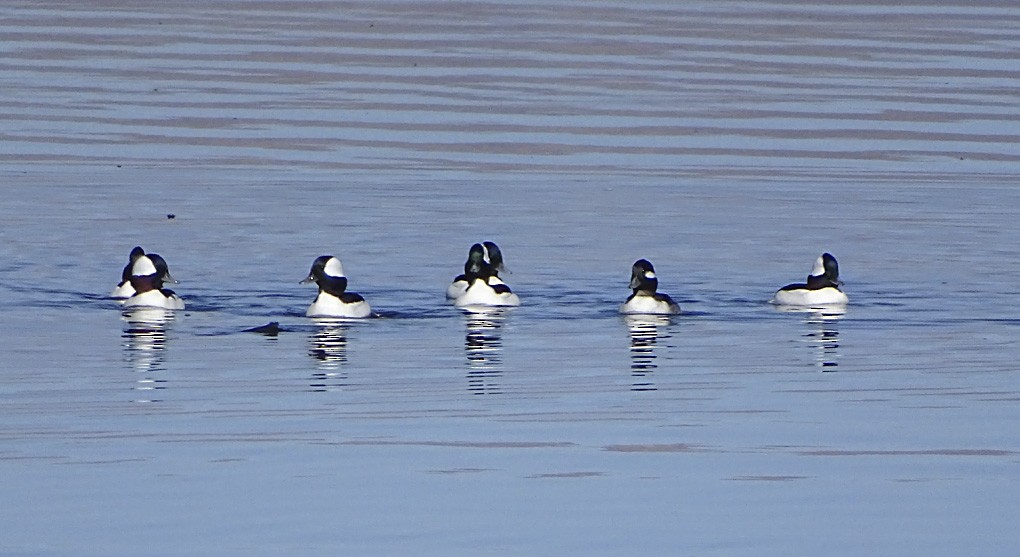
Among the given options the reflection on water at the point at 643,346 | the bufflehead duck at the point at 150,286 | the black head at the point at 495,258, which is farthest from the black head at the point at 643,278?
the bufflehead duck at the point at 150,286

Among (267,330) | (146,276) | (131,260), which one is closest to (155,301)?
(146,276)

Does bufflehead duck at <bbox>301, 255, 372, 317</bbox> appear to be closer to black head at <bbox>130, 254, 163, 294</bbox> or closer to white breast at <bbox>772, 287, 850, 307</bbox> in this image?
black head at <bbox>130, 254, 163, 294</bbox>

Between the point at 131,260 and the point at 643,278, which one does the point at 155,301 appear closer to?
the point at 131,260

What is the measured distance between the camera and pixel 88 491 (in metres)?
10.2

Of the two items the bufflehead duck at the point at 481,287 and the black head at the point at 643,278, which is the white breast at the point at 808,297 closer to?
the black head at the point at 643,278

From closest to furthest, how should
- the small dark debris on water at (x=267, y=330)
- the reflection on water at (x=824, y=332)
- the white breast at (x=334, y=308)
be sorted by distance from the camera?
the reflection on water at (x=824, y=332) → the small dark debris on water at (x=267, y=330) → the white breast at (x=334, y=308)

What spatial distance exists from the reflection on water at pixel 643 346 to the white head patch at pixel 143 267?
4.05 metres

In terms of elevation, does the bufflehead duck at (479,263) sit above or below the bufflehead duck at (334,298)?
above

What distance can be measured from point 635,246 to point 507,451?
1089 centimetres

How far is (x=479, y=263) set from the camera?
18.6 metres

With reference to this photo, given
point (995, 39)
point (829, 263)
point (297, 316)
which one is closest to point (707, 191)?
point (829, 263)

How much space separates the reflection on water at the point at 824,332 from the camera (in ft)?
50.1

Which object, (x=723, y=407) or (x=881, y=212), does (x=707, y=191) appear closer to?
(x=881, y=212)

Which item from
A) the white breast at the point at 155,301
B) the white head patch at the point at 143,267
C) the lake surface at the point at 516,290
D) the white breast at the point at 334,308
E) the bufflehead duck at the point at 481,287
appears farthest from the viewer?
the bufflehead duck at the point at 481,287
